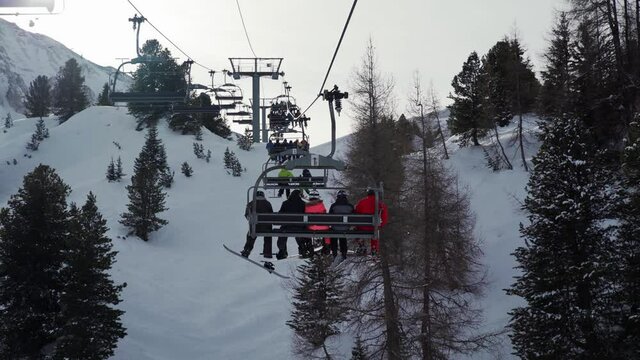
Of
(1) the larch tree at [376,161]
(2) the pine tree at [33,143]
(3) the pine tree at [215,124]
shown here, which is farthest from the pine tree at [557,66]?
(2) the pine tree at [33,143]

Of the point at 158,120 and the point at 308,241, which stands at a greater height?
the point at 158,120

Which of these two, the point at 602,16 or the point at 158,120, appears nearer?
the point at 602,16

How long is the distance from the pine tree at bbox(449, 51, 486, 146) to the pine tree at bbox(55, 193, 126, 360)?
107 feet

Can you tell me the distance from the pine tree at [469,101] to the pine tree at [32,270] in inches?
1310

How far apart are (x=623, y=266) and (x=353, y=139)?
11342mm

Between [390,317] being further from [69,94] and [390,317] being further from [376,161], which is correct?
[69,94]

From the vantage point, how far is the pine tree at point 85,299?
20656mm

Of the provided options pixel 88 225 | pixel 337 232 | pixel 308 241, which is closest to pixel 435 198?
pixel 308 241

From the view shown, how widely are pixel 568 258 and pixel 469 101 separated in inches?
1207

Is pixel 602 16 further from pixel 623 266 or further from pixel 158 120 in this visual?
pixel 158 120

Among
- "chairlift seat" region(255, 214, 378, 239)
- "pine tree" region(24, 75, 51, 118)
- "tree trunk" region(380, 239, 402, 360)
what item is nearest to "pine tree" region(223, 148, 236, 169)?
"tree trunk" region(380, 239, 402, 360)

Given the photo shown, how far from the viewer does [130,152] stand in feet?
202

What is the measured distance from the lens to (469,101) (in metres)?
44.4

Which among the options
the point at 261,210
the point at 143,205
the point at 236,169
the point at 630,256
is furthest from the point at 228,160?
the point at 261,210
